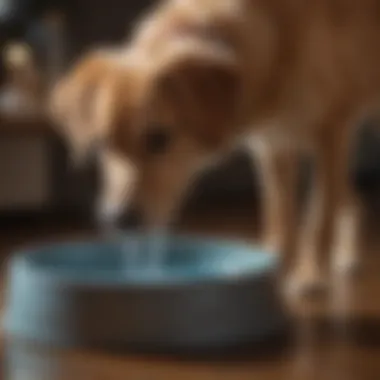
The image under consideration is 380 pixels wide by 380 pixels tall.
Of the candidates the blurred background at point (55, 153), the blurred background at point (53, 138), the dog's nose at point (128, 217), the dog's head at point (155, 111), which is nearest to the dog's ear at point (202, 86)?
the dog's head at point (155, 111)

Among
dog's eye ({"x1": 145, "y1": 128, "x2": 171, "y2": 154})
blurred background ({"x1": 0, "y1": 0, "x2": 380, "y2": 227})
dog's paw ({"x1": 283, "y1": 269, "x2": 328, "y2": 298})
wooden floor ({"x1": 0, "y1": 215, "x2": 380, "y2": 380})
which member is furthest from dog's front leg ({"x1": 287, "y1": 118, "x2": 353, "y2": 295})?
blurred background ({"x1": 0, "y1": 0, "x2": 380, "y2": 227})

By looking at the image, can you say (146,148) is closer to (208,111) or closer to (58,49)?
(208,111)

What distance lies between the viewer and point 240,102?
4.47ft

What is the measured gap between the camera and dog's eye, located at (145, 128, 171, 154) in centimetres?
129

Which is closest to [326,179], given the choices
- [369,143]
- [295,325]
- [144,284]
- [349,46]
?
[349,46]

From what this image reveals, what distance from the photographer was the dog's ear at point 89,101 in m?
1.29

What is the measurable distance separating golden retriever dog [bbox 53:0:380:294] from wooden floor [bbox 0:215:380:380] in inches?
7.9

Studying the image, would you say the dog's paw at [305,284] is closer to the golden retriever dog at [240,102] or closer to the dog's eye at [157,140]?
the golden retriever dog at [240,102]

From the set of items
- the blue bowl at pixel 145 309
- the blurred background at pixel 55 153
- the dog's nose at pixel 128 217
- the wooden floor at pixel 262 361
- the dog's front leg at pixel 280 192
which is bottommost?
the wooden floor at pixel 262 361

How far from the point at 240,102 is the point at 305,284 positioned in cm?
29

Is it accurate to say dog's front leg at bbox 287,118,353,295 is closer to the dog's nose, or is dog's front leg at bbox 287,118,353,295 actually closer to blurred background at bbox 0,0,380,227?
the dog's nose

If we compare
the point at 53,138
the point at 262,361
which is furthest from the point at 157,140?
the point at 53,138

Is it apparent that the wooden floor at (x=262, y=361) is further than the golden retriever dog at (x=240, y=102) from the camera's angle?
No

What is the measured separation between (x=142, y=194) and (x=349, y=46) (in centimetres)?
40
